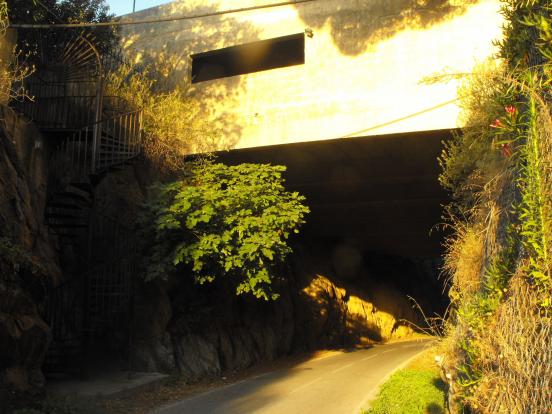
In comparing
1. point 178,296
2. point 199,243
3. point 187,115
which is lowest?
point 178,296

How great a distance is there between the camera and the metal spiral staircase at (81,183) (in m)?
11.7

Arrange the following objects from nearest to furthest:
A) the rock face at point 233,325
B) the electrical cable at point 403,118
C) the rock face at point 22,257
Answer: the rock face at point 22,257 → the electrical cable at point 403,118 → the rock face at point 233,325

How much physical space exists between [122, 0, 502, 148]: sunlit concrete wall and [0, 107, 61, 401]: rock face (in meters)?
5.61

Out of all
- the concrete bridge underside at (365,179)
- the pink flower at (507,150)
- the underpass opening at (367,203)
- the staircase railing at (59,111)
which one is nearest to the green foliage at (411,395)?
the underpass opening at (367,203)

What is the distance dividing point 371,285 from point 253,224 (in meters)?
17.7

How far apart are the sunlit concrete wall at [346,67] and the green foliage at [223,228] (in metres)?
2.42

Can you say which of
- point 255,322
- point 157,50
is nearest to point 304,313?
point 255,322

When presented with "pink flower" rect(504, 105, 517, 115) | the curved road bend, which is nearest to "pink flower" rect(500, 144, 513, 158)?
"pink flower" rect(504, 105, 517, 115)

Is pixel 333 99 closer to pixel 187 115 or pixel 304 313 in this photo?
pixel 187 115

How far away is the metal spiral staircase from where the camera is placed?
11.7m

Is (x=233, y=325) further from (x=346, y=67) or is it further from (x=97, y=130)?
(x=346, y=67)

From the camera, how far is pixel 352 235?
82.8ft

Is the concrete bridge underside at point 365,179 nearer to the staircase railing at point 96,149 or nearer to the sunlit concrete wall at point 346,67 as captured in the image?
the sunlit concrete wall at point 346,67

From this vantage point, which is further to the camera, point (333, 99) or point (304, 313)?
point (304, 313)
